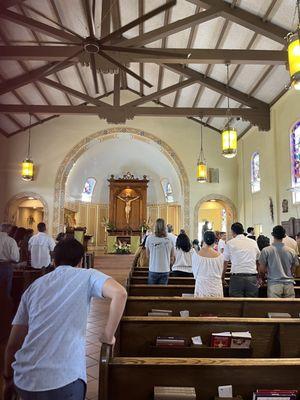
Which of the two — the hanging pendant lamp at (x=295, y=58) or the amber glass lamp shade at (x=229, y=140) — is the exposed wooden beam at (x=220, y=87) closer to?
the amber glass lamp shade at (x=229, y=140)

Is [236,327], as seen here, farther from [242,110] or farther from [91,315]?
[242,110]

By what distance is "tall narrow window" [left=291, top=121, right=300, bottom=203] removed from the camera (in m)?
8.28

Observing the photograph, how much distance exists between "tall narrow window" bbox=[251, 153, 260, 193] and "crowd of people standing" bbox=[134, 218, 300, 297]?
21.3ft

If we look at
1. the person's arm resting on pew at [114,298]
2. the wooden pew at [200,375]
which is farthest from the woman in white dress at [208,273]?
the person's arm resting on pew at [114,298]

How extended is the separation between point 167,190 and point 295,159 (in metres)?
8.18

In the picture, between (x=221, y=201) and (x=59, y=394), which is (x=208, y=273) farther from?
(x=221, y=201)

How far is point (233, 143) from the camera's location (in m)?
7.63

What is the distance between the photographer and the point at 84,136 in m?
13.0

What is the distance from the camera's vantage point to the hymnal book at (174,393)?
1478 mm

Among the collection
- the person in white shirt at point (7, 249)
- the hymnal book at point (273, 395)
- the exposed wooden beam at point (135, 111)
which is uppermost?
the exposed wooden beam at point (135, 111)

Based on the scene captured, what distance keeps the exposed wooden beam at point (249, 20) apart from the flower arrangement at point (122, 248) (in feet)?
30.4

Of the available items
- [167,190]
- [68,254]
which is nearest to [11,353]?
[68,254]

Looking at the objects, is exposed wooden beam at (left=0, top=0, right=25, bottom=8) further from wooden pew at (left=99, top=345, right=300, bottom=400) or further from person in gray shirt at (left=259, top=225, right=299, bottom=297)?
wooden pew at (left=99, top=345, right=300, bottom=400)

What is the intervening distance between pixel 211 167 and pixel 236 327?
35.9 feet
